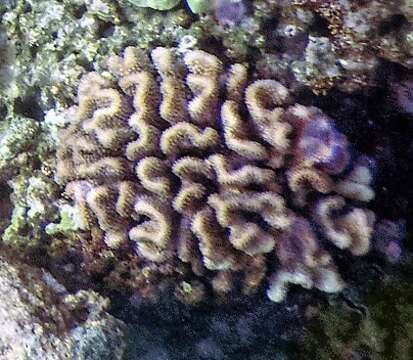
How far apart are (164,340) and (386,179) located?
123 centimetres

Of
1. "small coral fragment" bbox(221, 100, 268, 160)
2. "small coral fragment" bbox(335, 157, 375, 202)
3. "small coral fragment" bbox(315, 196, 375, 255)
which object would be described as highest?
"small coral fragment" bbox(221, 100, 268, 160)

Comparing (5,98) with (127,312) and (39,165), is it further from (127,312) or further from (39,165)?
(127,312)

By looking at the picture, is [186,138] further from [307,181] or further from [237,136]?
[307,181]

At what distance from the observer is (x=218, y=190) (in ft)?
8.10

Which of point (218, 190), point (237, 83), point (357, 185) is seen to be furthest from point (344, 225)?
point (237, 83)

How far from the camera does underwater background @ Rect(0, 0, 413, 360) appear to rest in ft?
7.80

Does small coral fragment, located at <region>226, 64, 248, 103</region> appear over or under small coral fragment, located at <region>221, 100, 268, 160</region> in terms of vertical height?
over

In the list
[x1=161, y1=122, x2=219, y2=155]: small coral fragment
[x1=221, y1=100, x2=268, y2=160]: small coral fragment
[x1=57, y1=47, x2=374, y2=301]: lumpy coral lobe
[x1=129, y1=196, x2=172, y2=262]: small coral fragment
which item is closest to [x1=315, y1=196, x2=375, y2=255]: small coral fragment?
[x1=57, y1=47, x2=374, y2=301]: lumpy coral lobe

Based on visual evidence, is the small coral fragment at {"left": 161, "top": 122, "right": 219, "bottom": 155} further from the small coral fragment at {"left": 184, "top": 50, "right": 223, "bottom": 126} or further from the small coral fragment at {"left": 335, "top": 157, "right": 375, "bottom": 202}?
the small coral fragment at {"left": 335, "top": 157, "right": 375, "bottom": 202}

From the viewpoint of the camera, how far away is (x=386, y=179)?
8.33 feet

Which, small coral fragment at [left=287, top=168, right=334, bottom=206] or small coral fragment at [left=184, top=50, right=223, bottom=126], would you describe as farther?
small coral fragment at [left=184, top=50, right=223, bottom=126]

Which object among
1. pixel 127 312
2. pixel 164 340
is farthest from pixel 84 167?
pixel 164 340

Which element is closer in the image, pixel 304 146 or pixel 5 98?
pixel 304 146

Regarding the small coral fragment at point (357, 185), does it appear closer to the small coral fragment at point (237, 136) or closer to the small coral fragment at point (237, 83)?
the small coral fragment at point (237, 136)
